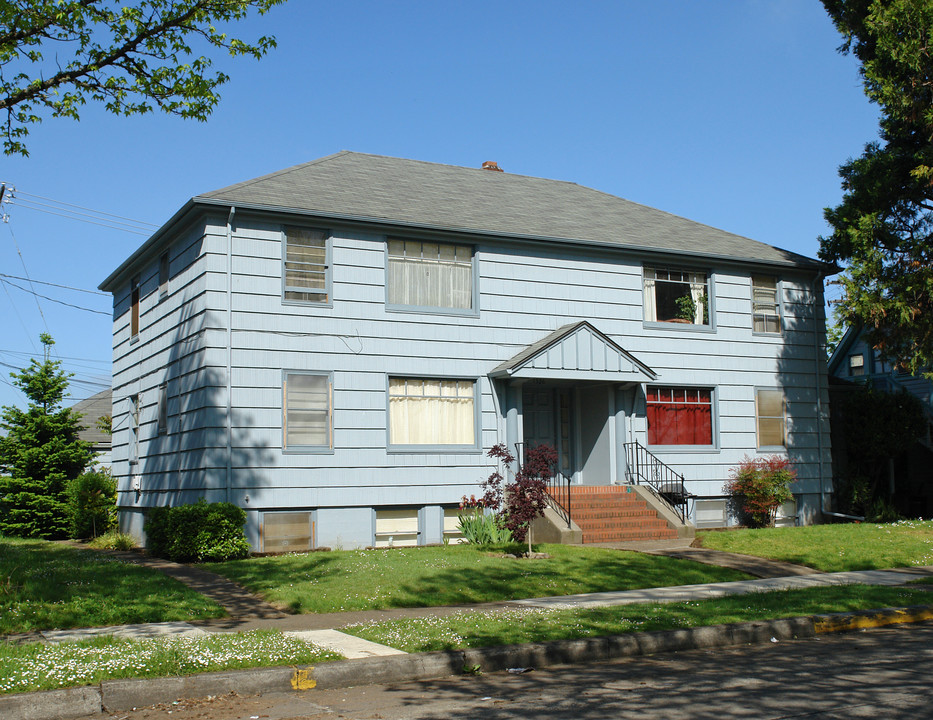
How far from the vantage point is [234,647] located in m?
8.34

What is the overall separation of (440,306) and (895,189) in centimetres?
1118

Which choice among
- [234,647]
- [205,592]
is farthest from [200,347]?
[234,647]

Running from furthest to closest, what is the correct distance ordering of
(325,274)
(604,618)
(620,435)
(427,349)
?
(620,435) < (427,349) < (325,274) < (604,618)

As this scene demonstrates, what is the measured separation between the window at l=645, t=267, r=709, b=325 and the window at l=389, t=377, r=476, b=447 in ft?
17.3

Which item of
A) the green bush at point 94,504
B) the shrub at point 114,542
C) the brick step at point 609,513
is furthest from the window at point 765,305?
the green bush at point 94,504

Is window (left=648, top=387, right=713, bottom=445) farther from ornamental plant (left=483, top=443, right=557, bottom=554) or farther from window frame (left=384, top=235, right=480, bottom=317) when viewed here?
ornamental plant (left=483, top=443, right=557, bottom=554)

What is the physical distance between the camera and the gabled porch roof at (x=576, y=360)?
19.0 metres

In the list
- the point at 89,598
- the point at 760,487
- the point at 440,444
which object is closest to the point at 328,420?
the point at 440,444

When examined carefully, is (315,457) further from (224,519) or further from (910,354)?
(910,354)

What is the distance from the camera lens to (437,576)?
42.8 feet

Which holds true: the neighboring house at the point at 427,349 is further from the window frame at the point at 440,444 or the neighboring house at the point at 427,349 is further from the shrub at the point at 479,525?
the shrub at the point at 479,525

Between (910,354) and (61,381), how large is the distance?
22944 millimetres

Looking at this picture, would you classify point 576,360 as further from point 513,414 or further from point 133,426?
point 133,426

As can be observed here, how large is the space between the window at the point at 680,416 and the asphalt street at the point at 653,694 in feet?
40.6
